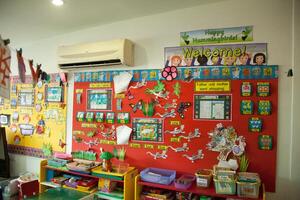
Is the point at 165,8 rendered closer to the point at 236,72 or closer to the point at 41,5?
the point at 236,72

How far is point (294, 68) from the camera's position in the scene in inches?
66.4

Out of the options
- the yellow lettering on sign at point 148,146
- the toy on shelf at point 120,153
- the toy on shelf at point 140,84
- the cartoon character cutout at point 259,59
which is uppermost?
the cartoon character cutout at point 259,59

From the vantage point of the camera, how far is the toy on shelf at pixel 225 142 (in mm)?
1822

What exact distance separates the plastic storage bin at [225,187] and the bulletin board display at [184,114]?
11.7 inches

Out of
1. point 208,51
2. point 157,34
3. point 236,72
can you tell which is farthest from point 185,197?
point 157,34

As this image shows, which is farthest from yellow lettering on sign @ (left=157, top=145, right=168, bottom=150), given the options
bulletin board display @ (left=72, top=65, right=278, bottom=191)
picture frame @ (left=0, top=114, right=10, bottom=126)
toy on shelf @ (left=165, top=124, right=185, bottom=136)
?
picture frame @ (left=0, top=114, right=10, bottom=126)

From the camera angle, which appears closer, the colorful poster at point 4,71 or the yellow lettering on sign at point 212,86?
Result: the colorful poster at point 4,71

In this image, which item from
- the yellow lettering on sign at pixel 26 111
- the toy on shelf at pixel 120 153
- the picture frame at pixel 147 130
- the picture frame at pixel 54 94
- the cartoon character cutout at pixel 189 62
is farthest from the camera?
the yellow lettering on sign at pixel 26 111

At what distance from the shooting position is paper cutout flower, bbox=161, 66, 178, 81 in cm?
204

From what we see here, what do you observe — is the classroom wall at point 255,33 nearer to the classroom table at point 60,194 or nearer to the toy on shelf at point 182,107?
the toy on shelf at point 182,107

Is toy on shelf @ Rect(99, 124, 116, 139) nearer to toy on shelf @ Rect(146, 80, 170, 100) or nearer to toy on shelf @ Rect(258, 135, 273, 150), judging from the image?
toy on shelf @ Rect(146, 80, 170, 100)

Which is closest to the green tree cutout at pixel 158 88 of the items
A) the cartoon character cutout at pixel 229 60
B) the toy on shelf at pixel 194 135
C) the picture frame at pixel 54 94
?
the toy on shelf at pixel 194 135

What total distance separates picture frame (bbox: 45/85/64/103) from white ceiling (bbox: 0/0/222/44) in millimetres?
641

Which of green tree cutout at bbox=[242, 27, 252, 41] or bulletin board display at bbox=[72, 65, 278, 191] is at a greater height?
green tree cutout at bbox=[242, 27, 252, 41]
